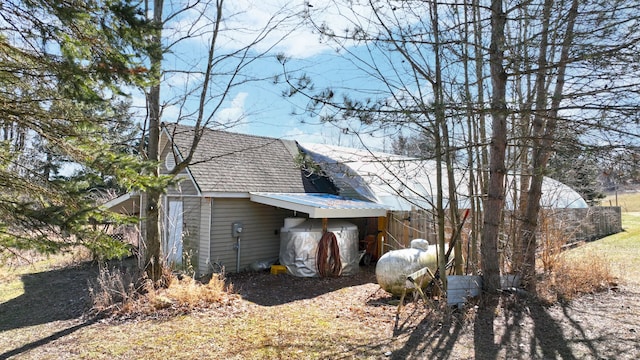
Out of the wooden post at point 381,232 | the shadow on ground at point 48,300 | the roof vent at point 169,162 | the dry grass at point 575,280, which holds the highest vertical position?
the roof vent at point 169,162

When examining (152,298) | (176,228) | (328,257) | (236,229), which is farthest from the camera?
(176,228)

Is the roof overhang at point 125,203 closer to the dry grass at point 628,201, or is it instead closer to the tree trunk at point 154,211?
the tree trunk at point 154,211

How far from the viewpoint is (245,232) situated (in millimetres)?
12242

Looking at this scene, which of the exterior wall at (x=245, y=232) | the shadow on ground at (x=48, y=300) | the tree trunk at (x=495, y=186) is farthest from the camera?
the exterior wall at (x=245, y=232)

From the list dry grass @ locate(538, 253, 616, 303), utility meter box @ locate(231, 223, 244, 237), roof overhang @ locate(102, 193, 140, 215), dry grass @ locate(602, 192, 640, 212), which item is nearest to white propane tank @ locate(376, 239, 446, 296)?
dry grass @ locate(538, 253, 616, 303)

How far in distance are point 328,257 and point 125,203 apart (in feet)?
24.5

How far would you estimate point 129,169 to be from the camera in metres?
4.79

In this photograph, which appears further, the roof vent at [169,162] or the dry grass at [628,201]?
the dry grass at [628,201]

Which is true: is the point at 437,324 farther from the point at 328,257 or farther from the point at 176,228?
the point at 176,228

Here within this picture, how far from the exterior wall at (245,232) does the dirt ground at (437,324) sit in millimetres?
2358

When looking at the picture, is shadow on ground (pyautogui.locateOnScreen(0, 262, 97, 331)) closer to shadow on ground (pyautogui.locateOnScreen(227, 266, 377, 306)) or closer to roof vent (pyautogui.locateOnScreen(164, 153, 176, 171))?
shadow on ground (pyautogui.locateOnScreen(227, 266, 377, 306))

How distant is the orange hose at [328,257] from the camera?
36.7 ft

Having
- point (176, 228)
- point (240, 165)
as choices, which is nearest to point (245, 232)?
point (176, 228)

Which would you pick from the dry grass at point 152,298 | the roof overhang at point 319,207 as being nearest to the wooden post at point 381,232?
Result: the roof overhang at point 319,207
